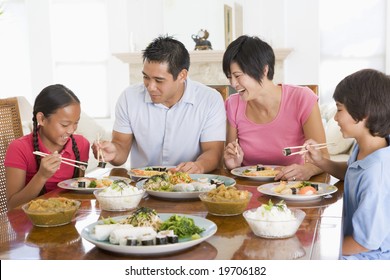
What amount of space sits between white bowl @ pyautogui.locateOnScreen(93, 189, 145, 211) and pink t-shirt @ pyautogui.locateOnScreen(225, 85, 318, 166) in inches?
39.0

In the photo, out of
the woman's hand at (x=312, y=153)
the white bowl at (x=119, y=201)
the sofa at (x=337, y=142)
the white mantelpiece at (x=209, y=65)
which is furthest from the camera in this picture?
the white mantelpiece at (x=209, y=65)

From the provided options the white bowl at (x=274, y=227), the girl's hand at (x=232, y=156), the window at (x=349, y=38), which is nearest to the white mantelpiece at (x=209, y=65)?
the window at (x=349, y=38)

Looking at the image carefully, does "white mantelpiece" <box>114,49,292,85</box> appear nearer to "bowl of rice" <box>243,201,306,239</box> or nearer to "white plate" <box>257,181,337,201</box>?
"white plate" <box>257,181,337,201</box>

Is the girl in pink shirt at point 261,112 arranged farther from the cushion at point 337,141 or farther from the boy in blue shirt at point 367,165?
the cushion at point 337,141

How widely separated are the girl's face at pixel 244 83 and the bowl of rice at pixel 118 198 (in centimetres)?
91

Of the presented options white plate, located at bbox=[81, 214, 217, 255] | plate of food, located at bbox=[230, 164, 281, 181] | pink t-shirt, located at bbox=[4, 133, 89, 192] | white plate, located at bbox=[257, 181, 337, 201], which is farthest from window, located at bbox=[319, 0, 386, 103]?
white plate, located at bbox=[81, 214, 217, 255]

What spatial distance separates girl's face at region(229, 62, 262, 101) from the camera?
2354mm

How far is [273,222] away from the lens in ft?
4.24

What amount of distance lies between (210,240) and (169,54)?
126cm

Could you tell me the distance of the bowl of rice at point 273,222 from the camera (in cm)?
130

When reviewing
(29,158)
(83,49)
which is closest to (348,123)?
(29,158)

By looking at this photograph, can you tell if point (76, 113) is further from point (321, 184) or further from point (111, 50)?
point (111, 50)
